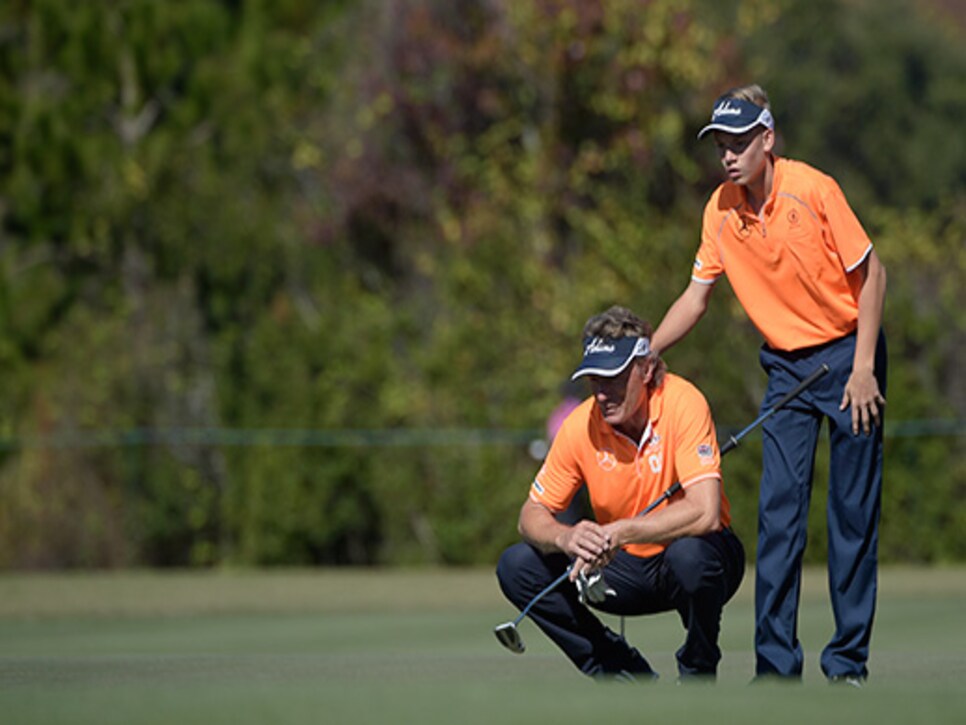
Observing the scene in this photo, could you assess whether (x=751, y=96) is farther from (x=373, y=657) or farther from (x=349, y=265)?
(x=349, y=265)

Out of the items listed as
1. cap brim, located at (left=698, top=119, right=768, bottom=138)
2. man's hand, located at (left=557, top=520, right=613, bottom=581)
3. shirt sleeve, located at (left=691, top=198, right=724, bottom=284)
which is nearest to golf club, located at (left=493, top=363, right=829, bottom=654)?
man's hand, located at (left=557, top=520, right=613, bottom=581)

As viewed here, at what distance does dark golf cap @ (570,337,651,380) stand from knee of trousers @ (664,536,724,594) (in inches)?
26.0

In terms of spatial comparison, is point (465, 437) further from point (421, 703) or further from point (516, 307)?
point (421, 703)

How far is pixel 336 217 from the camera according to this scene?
25.1m

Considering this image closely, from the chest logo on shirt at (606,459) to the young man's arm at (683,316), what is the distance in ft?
1.51

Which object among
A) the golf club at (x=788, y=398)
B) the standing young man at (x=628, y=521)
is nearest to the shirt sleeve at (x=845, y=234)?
the golf club at (x=788, y=398)

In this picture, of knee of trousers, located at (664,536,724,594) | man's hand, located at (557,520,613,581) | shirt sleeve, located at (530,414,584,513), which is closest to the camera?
man's hand, located at (557,520,613,581)

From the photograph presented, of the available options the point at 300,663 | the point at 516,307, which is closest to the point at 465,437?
the point at 516,307

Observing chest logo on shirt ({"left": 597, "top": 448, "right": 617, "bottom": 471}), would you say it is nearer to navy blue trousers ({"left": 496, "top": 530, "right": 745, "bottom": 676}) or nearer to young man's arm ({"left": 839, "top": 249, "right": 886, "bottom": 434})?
navy blue trousers ({"left": 496, "top": 530, "right": 745, "bottom": 676})

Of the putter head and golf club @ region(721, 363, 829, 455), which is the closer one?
golf club @ region(721, 363, 829, 455)

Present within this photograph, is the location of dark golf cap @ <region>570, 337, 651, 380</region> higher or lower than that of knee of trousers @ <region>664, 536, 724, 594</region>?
higher

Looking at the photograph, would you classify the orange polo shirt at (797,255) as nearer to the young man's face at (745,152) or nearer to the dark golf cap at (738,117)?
the young man's face at (745,152)

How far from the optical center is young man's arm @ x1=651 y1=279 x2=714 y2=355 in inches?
295

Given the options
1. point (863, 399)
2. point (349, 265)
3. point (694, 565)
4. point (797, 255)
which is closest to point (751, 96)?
point (797, 255)
